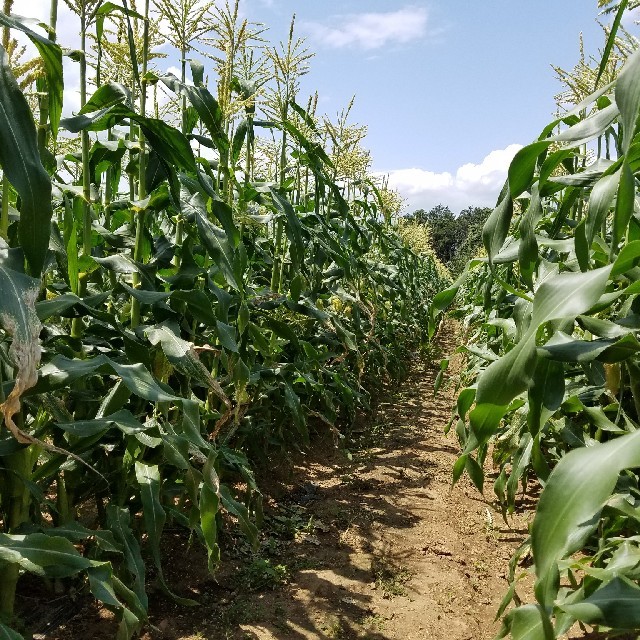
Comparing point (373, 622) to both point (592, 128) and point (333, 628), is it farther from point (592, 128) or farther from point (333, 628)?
point (592, 128)

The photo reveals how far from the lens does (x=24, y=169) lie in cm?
107

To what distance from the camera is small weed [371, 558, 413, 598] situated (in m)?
2.54

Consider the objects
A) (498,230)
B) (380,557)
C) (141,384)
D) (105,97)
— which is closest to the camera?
(498,230)

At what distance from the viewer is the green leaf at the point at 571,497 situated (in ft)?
2.96

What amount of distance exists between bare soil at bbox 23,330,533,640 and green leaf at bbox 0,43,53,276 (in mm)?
1536

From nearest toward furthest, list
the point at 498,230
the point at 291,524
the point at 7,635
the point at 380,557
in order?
the point at 7,635 < the point at 498,230 < the point at 380,557 < the point at 291,524

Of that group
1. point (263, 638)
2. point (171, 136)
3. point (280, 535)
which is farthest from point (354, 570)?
point (171, 136)

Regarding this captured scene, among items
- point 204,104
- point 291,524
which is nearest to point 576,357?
point 204,104

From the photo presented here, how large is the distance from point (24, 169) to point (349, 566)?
7.56 feet

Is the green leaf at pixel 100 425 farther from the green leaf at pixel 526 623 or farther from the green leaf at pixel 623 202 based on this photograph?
the green leaf at pixel 623 202

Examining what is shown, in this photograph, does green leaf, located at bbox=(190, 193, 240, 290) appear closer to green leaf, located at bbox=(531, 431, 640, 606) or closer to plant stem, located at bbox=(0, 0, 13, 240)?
plant stem, located at bbox=(0, 0, 13, 240)

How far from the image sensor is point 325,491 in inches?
142

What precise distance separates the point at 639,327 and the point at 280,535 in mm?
2190

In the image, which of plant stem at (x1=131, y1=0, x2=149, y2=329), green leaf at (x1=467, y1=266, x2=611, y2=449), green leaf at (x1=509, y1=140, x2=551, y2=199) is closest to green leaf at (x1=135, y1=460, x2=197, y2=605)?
plant stem at (x1=131, y1=0, x2=149, y2=329)
